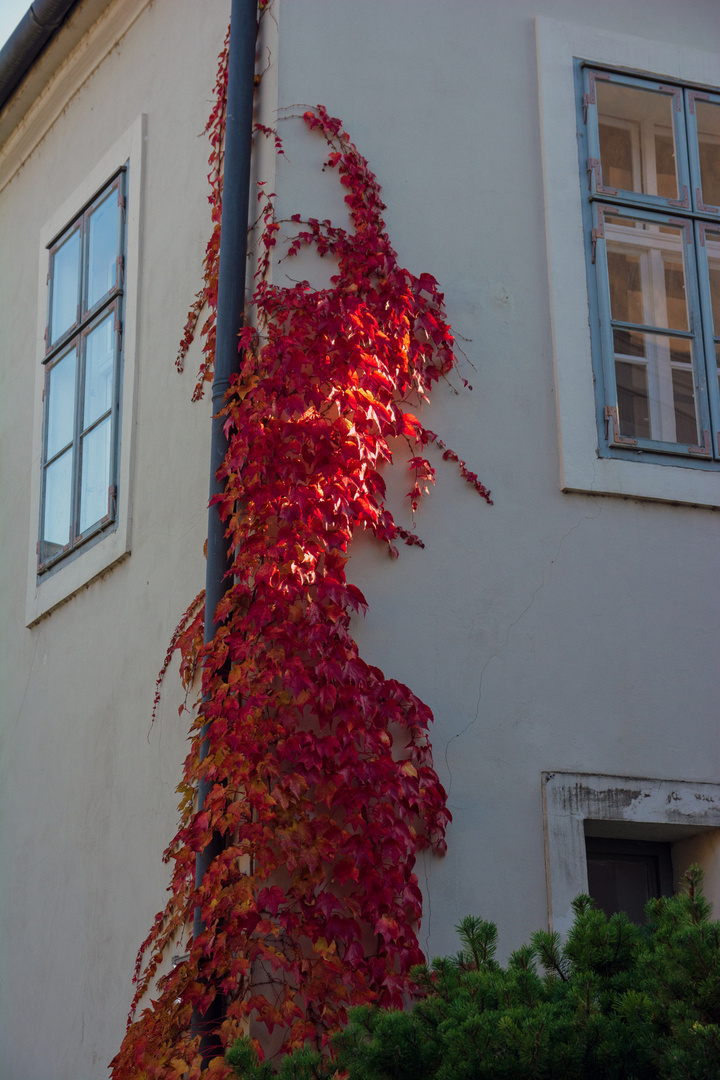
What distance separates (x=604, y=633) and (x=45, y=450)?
3187mm

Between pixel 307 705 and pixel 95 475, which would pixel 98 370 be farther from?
pixel 307 705

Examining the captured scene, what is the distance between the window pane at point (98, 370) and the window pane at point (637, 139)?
231 cm

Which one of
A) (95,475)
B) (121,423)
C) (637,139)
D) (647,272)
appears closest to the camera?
(647,272)

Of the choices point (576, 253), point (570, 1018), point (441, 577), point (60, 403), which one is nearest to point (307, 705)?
point (441, 577)

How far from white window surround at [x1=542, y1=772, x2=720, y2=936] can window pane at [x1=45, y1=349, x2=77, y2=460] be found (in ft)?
10.2

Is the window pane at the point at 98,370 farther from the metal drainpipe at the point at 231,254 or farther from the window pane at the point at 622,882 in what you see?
the window pane at the point at 622,882

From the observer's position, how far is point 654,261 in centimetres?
613

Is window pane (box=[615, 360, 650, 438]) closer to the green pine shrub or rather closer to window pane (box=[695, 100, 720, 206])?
window pane (box=[695, 100, 720, 206])

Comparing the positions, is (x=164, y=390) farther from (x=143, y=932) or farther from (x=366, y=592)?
(x=143, y=932)

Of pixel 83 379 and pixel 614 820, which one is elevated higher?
pixel 83 379

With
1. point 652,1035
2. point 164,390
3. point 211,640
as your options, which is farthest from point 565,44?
point 652,1035

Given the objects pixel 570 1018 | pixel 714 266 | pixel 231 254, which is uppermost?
pixel 714 266

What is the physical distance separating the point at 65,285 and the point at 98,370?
804mm

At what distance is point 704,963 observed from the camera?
307cm
